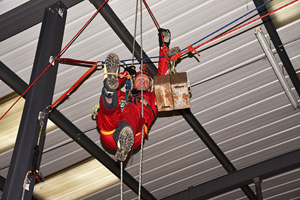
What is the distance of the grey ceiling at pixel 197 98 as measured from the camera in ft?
18.3

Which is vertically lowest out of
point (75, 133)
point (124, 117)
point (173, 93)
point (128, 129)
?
point (128, 129)

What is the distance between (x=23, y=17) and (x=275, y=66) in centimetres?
332

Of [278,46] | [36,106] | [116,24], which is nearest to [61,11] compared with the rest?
[116,24]

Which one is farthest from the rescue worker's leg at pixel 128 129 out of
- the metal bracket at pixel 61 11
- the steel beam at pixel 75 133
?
the steel beam at pixel 75 133

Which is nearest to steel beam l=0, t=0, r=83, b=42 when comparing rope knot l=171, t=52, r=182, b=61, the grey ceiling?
the grey ceiling

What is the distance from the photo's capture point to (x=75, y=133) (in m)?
6.52

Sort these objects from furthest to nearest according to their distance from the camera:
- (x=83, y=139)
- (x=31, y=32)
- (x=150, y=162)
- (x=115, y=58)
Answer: (x=150, y=162)
(x=83, y=139)
(x=31, y=32)
(x=115, y=58)

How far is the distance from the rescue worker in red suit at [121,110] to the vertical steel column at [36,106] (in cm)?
58

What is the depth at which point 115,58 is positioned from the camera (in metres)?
4.09

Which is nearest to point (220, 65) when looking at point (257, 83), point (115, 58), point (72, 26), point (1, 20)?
point (257, 83)

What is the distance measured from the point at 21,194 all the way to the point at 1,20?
2.21 meters

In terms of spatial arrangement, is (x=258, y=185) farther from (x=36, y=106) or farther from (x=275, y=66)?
(x=36, y=106)

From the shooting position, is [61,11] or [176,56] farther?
[61,11]

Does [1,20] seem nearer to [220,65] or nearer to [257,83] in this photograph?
[220,65]
